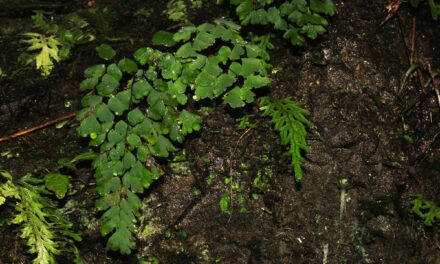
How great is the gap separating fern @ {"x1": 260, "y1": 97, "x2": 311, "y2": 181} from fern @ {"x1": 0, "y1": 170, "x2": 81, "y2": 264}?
56.2 inches

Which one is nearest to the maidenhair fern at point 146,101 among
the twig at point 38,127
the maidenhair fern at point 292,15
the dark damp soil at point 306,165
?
the maidenhair fern at point 292,15

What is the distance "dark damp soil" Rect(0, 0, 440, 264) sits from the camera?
2.14 meters

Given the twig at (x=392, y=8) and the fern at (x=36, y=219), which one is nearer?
the fern at (x=36, y=219)

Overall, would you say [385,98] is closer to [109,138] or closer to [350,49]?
[350,49]

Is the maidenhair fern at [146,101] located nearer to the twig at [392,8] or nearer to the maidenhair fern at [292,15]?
the maidenhair fern at [292,15]

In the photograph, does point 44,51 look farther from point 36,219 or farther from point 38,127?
point 36,219

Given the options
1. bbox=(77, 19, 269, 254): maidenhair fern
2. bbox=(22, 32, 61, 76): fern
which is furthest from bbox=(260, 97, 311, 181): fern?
bbox=(22, 32, 61, 76): fern

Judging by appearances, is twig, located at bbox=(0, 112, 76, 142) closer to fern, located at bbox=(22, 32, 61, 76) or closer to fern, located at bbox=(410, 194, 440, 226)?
fern, located at bbox=(22, 32, 61, 76)

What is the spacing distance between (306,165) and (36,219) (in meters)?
1.77

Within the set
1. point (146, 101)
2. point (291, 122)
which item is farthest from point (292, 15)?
point (146, 101)

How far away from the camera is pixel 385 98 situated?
244cm

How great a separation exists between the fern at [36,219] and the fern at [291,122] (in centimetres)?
143

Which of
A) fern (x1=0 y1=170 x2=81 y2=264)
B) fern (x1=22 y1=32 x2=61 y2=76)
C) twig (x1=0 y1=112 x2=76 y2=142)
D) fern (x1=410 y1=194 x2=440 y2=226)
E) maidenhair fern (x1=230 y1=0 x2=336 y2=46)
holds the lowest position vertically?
fern (x1=0 y1=170 x2=81 y2=264)

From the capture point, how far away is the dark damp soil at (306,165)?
214 cm
